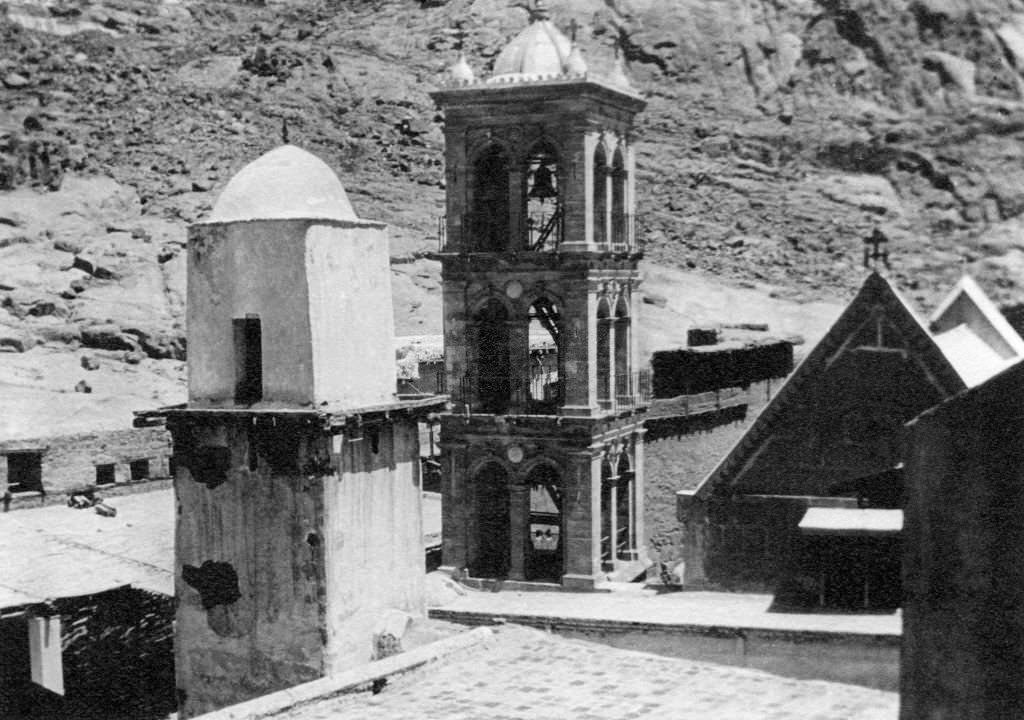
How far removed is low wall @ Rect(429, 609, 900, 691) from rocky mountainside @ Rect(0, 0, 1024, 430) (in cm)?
3273

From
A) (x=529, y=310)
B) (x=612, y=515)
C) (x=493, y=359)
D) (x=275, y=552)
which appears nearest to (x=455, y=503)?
(x=493, y=359)

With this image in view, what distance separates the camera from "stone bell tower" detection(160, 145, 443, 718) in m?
14.0

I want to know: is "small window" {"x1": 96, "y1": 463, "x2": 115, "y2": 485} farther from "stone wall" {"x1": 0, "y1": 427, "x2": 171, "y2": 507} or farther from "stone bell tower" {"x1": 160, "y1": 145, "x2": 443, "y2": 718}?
"stone bell tower" {"x1": 160, "y1": 145, "x2": 443, "y2": 718}

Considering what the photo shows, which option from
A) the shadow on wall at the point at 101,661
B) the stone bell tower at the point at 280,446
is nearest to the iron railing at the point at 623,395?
the shadow on wall at the point at 101,661

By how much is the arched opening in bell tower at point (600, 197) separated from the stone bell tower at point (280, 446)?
1242 centimetres

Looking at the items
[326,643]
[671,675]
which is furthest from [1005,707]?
[326,643]

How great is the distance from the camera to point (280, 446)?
46.2 feet

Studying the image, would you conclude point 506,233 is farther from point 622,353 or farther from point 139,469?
point 139,469

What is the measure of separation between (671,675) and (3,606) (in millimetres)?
8935

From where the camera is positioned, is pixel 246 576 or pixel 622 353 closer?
pixel 246 576

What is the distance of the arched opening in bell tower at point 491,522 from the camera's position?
88.4 ft

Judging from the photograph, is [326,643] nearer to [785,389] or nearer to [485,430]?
[785,389]

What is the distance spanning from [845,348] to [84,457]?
1366 centimetres

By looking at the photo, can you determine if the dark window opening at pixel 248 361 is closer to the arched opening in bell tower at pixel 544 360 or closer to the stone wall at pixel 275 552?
the stone wall at pixel 275 552
